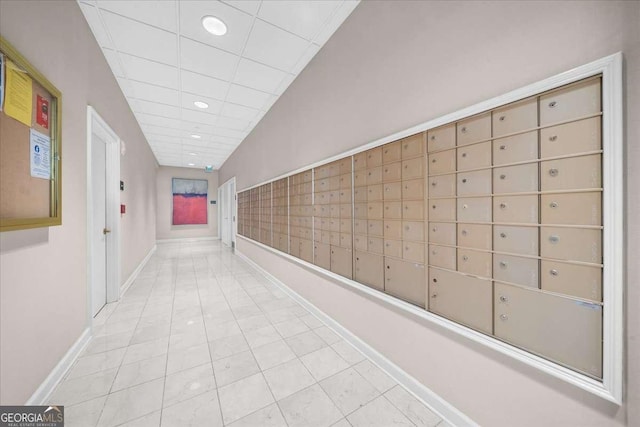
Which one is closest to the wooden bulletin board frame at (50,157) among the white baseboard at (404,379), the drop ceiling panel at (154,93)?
the drop ceiling panel at (154,93)

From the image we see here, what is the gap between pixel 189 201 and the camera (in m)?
8.54

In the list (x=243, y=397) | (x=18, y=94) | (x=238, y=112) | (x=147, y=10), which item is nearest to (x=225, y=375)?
(x=243, y=397)

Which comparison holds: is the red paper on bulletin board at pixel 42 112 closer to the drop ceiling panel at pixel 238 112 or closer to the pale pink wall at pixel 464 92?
the pale pink wall at pixel 464 92

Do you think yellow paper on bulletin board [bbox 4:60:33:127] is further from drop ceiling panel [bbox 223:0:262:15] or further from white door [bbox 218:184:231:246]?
white door [bbox 218:184:231:246]

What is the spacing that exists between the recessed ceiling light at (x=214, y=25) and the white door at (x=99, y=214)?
1.64 m

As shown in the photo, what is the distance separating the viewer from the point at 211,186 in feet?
29.3

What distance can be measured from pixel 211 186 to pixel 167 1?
7805 mm

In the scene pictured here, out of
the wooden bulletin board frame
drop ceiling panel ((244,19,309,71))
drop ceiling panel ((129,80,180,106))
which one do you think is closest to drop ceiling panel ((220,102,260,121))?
drop ceiling panel ((129,80,180,106))

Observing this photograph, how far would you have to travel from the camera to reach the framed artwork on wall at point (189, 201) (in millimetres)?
8336

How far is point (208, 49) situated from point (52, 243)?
7.39 feet

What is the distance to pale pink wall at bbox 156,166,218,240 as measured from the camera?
8180 millimetres

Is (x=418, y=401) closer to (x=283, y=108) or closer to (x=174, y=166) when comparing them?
(x=283, y=108)

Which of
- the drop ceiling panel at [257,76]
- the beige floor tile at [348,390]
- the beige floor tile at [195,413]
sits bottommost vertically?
the beige floor tile at [348,390]

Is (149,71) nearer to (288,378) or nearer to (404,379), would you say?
(288,378)
